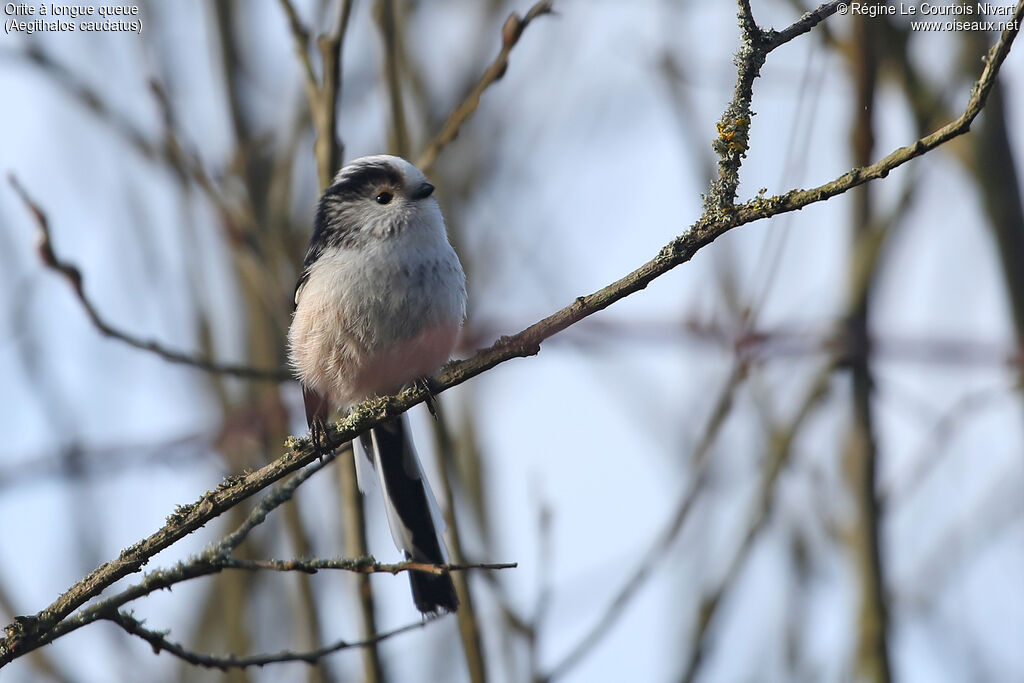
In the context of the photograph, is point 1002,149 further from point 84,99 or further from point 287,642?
point 287,642

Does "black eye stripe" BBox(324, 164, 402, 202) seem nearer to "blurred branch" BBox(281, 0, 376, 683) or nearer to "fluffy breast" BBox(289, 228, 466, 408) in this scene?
"blurred branch" BBox(281, 0, 376, 683)

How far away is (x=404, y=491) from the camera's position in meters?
3.33

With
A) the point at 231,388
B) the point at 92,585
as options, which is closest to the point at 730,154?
the point at 92,585

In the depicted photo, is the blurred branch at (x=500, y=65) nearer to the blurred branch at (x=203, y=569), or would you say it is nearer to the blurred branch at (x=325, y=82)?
the blurred branch at (x=325, y=82)

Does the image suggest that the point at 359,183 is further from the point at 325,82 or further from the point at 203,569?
the point at 203,569

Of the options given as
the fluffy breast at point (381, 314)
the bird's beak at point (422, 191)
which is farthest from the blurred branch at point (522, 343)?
the bird's beak at point (422, 191)

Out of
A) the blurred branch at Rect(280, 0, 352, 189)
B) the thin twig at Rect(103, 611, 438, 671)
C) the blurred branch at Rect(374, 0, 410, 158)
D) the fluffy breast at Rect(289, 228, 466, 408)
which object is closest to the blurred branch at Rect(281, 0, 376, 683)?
the blurred branch at Rect(280, 0, 352, 189)

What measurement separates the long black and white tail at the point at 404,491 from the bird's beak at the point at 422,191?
0.74 meters

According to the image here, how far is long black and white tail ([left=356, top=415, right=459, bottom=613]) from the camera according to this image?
321 centimetres

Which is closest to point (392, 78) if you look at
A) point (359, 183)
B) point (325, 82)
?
point (325, 82)

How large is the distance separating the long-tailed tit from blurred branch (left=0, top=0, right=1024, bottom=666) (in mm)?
858

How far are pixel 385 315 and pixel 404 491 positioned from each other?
67 centimetres

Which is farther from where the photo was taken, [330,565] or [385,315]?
[385,315]

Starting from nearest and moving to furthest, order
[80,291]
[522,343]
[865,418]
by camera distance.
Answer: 1. [522,343]
2. [80,291]
3. [865,418]
